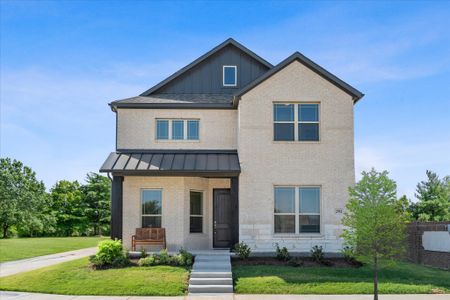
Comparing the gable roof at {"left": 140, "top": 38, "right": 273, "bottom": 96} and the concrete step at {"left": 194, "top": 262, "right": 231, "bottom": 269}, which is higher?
the gable roof at {"left": 140, "top": 38, "right": 273, "bottom": 96}

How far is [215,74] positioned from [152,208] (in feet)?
23.6

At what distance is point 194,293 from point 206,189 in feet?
23.1

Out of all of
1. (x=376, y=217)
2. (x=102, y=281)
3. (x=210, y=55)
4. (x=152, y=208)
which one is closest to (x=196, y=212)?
(x=152, y=208)

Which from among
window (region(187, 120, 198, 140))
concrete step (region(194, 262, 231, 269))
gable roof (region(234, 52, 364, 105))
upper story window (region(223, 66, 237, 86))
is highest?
upper story window (region(223, 66, 237, 86))

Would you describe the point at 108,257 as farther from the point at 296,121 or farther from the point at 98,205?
the point at 98,205

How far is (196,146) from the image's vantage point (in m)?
21.1

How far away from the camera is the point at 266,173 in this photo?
19.2 m

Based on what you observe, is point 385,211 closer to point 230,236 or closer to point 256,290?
point 256,290

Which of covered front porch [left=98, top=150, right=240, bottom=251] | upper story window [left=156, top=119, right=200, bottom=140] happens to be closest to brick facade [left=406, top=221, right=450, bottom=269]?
covered front porch [left=98, top=150, right=240, bottom=251]

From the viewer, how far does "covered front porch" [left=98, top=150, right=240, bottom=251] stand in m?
19.0

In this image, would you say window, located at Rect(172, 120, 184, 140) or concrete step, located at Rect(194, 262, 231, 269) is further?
window, located at Rect(172, 120, 184, 140)

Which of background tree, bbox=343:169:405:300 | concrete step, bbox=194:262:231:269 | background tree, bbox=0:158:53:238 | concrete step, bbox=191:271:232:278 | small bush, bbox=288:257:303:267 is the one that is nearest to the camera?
background tree, bbox=343:169:405:300

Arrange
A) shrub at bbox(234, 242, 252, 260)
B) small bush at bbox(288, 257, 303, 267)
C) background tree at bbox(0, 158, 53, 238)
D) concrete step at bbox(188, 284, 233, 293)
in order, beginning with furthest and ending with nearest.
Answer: background tree at bbox(0, 158, 53, 238)
shrub at bbox(234, 242, 252, 260)
small bush at bbox(288, 257, 303, 267)
concrete step at bbox(188, 284, 233, 293)

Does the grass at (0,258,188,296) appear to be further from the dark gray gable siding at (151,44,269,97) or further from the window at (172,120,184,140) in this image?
the dark gray gable siding at (151,44,269,97)
